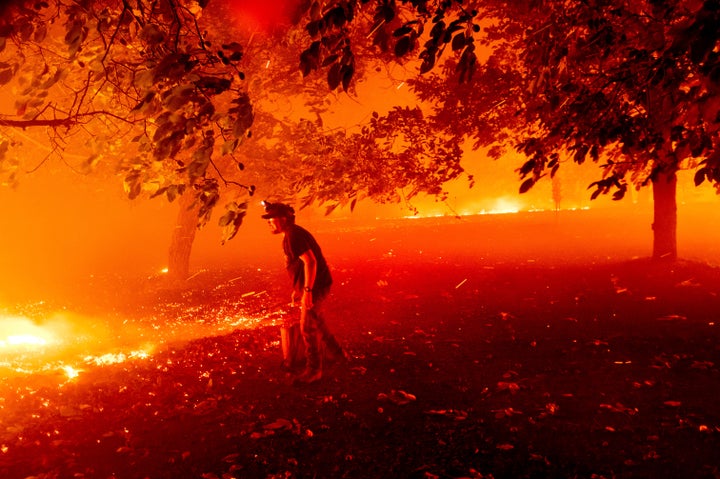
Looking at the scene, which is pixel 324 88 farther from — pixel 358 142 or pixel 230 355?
pixel 230 355

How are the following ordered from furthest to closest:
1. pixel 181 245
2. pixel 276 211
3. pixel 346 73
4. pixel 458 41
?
pixel 181 245 → pixel 276 211 → pixel 458 41 → pixel 346 73

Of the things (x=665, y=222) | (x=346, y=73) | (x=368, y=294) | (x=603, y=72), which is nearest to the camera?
(x=346, y=73)

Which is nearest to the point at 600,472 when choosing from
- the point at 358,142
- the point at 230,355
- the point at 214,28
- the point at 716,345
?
the point at 716,345

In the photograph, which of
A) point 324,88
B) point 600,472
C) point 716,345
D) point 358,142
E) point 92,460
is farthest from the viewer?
point 324,88

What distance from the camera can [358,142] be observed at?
36.2 ft

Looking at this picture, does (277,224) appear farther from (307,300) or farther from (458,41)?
(458,41)

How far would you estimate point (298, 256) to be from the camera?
691 cm

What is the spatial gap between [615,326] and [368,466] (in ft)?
20.5

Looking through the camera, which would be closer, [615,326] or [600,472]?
[600,472]

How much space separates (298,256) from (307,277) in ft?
1.00

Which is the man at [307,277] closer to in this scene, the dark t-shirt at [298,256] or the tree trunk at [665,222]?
the dark t-shirt at [298,256]

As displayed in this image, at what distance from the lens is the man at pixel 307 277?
22.6 ft

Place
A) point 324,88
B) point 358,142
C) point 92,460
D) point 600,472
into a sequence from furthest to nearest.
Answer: point 324,88 < point 358,142 < point 92,460 < point 600,472

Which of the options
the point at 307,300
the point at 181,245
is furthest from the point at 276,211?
the point at 181,245
